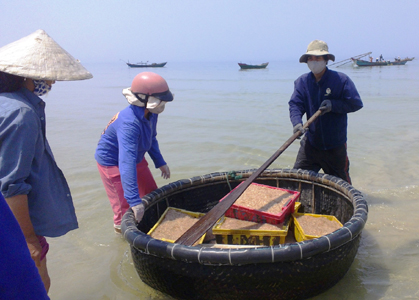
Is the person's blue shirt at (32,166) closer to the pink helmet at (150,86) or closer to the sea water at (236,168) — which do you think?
the pink helmet at (150,86)

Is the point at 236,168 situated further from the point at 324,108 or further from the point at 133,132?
the point at 133,132

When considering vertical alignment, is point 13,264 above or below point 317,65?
below

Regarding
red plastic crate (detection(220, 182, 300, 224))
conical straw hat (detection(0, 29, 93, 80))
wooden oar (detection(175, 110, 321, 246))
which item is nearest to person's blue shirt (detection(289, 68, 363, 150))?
red plastic crate (detection(220, 182, 300, 224))

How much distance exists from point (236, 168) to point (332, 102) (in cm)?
285

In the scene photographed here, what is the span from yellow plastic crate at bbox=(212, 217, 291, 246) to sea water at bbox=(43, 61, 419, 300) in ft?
1.89

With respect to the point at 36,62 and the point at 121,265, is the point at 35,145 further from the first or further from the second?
the point at 121,265

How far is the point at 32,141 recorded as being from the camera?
1693mm

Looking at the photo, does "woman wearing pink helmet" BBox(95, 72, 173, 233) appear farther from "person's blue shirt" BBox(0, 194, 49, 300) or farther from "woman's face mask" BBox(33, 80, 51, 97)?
"person's blue shirt" BBox(0, 194, 49, 300)

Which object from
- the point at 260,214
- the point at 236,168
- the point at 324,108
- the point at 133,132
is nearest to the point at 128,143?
the point at 133,132

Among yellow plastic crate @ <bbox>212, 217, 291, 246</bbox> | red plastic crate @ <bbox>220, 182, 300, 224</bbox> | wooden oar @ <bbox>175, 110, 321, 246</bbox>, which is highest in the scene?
wooden oar @ <bbox>175, 110, 321, 246</bbox>

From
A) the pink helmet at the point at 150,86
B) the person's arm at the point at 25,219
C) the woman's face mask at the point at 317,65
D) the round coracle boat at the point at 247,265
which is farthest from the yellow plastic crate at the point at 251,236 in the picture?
the woman's face mask at the point at 317,65

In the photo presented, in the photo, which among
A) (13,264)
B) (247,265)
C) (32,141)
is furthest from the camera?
(247,265)

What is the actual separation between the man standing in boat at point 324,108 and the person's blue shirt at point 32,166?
229cm

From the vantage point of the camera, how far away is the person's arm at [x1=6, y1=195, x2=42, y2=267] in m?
1.71
